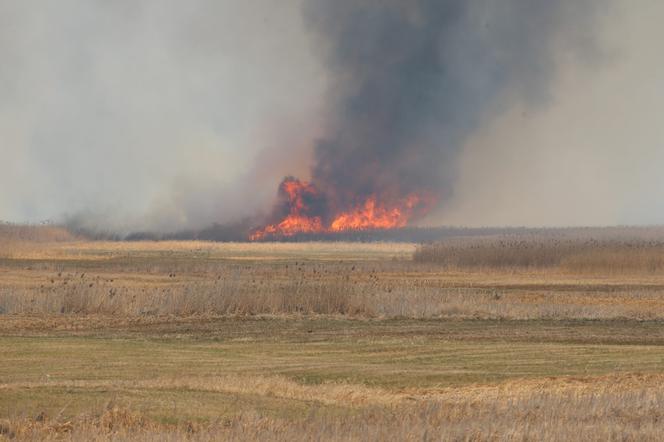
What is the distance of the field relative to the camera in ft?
64.7

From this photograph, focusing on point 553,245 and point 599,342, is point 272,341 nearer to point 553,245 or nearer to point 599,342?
point 599,342

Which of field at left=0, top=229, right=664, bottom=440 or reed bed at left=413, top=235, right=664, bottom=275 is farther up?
reed bed at left=413, top=235, right=664, bottom=275

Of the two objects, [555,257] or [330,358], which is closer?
[330,358]

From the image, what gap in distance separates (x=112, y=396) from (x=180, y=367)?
838cm

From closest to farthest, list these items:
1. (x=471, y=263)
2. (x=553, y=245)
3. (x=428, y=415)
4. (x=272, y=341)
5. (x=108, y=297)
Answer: (x=428, y=415) < (x=272, y=341) < (x=108, y=297) < (x=471, y=263) < (x=553, y=245)

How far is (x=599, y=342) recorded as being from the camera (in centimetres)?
3781

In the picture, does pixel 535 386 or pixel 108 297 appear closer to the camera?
pixel 535 386

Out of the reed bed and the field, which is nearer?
the field

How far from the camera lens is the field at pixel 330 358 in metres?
19.7

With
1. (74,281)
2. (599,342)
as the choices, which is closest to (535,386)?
(599,342)

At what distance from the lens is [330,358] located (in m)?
32.8

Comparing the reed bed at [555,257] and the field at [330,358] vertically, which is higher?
the reed bed at [555,257]

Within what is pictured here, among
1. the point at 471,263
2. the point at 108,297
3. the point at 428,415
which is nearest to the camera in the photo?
the point at 428,415

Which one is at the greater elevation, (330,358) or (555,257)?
(555,257)
